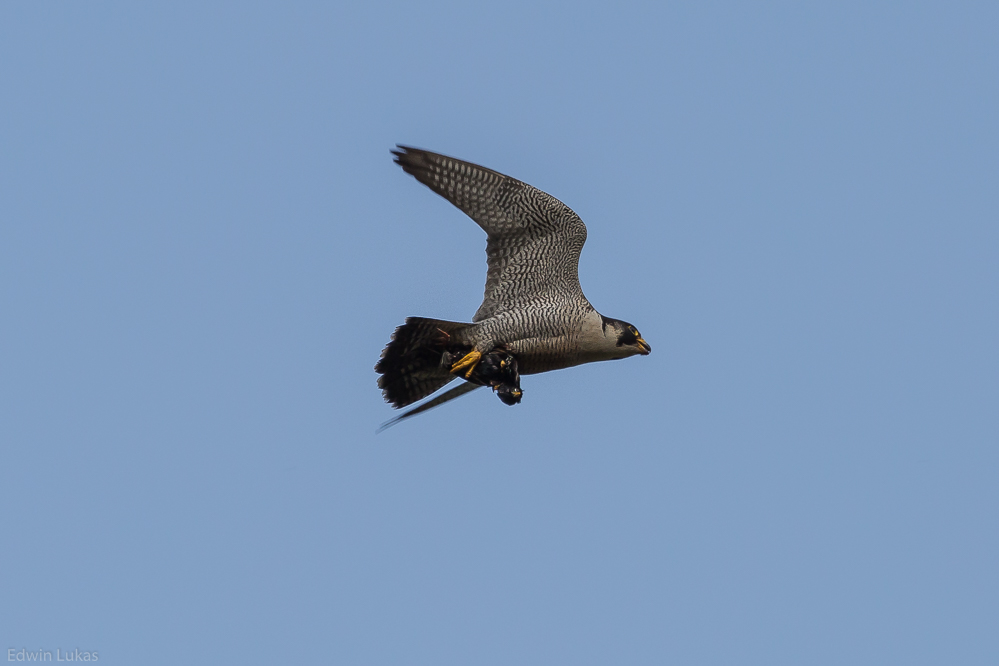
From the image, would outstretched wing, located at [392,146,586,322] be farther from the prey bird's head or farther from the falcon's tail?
the falcon's tail

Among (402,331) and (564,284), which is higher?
(564,284)

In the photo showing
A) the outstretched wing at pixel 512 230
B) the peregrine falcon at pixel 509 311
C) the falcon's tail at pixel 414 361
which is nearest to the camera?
the falcon's tail at pixel 414 361

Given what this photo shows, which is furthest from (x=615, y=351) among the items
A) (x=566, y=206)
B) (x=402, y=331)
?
(x=402, y=331)

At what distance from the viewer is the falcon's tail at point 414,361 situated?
11375 millimetres

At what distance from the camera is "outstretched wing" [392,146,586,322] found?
1203cm

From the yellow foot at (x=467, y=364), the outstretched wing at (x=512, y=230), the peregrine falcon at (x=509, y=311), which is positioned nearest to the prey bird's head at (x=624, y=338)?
the peregrine falcon at (x=509, y=311)

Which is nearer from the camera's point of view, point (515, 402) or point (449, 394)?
point (515, 402)

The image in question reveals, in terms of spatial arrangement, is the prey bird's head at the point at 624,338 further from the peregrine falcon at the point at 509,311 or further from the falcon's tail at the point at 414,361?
the falcon's tail at the point at 414,361

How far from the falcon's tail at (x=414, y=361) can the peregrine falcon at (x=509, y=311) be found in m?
0.01

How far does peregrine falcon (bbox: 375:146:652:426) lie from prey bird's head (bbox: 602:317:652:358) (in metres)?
0.01

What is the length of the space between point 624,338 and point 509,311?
132cm

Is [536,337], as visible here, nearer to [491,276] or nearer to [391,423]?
[491,276]

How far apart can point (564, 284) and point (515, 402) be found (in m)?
1.67

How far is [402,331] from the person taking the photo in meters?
11.4
